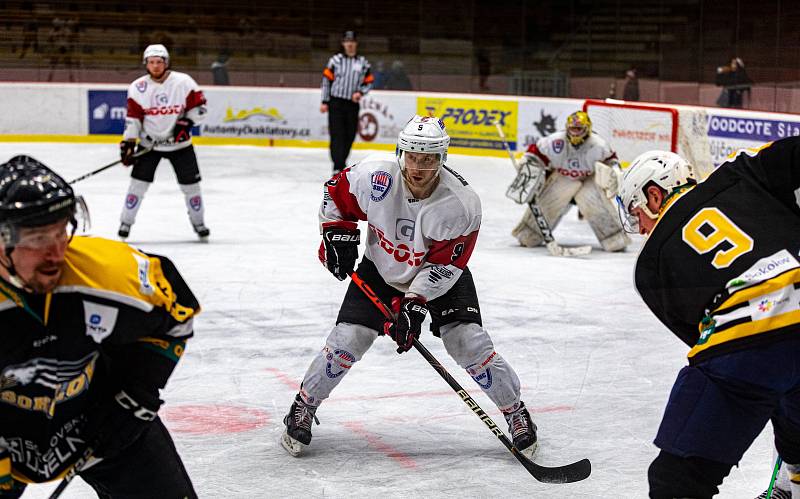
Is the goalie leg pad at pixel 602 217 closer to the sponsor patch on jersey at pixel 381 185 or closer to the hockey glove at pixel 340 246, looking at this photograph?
the hockey glove at pixel 340 246

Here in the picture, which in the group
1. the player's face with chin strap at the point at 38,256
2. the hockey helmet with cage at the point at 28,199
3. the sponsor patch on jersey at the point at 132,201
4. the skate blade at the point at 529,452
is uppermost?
the hockey helmet with cage at the point at 28,199

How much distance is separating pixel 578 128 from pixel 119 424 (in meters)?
5.36

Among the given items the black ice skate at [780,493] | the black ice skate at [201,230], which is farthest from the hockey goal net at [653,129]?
the black ice skate at [780,493]

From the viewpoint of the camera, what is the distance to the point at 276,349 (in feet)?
15.6

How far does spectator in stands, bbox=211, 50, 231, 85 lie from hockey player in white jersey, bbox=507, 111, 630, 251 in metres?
6.77

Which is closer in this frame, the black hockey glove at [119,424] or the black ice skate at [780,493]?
the black hockey glove at [119,424]

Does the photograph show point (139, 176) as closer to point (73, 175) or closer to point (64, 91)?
point (73, 175)

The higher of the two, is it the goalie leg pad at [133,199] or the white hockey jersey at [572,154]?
the white hockey jersey at [572,154]

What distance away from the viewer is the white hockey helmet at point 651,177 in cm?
239

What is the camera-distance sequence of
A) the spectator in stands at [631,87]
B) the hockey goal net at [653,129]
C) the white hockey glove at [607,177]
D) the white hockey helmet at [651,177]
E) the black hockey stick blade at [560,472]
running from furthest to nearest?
1. the spectator in stands at [631,87]
2. the hockey goal net at [653,129]
3. the white hockey glove at [607,177]
4. the black hockey stick blade at [560,472]
5. the white hockey helmet at [651,177]

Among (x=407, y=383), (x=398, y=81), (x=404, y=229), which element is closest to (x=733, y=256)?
(x=404, y=229)

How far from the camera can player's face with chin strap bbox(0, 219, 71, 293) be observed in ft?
5.80

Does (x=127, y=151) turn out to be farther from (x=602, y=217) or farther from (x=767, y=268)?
(x=767, y=268)

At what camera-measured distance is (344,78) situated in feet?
33.3
